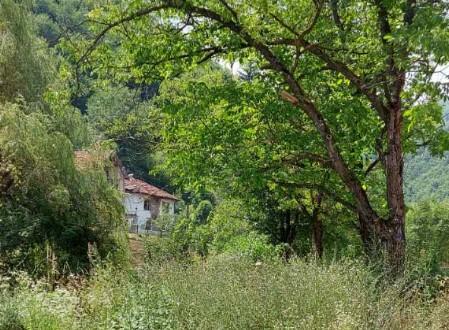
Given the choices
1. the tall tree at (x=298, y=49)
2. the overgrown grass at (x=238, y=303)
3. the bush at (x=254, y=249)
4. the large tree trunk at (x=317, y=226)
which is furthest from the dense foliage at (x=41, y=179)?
the large tree trunk at (x=317, y=226)

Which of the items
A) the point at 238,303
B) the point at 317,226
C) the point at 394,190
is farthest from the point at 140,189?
the point at 238,303

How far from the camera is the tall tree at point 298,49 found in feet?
20.8

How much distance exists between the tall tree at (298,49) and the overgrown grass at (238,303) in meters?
1.38

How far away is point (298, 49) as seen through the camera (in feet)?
22.4

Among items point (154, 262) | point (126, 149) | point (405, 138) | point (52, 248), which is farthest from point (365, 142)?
point (126, 149)

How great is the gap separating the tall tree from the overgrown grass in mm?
1375

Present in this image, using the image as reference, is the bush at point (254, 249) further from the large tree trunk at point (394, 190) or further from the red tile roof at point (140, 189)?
the red tile roof at point (140, 189)

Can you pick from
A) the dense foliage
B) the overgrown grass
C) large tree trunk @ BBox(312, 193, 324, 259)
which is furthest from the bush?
the overgrown grass

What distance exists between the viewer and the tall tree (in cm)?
633

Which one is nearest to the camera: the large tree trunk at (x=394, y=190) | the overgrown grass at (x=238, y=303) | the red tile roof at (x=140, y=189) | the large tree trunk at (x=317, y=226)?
the overgrown grass at (x=238, y=303)

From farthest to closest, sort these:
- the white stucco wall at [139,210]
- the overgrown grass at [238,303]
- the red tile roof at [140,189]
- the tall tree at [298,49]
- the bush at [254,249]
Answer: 1. the white stucco wall at [139,210]
2. the red tile roof at [140,189]
3. the bush at [254,249]
4. the tall tree at [298,49]
5. the overgrown grass at [238,303]

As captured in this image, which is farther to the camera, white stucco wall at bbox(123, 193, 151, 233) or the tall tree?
white stucco wall at bbox(123, 193, 151, 233)

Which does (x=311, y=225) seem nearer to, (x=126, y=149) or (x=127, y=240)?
(x=127, y=240)

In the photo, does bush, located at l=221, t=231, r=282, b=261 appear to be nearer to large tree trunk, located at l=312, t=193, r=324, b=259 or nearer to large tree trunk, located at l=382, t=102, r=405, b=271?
large tree trunk, located at l=312, t=193, r=324, b=259
